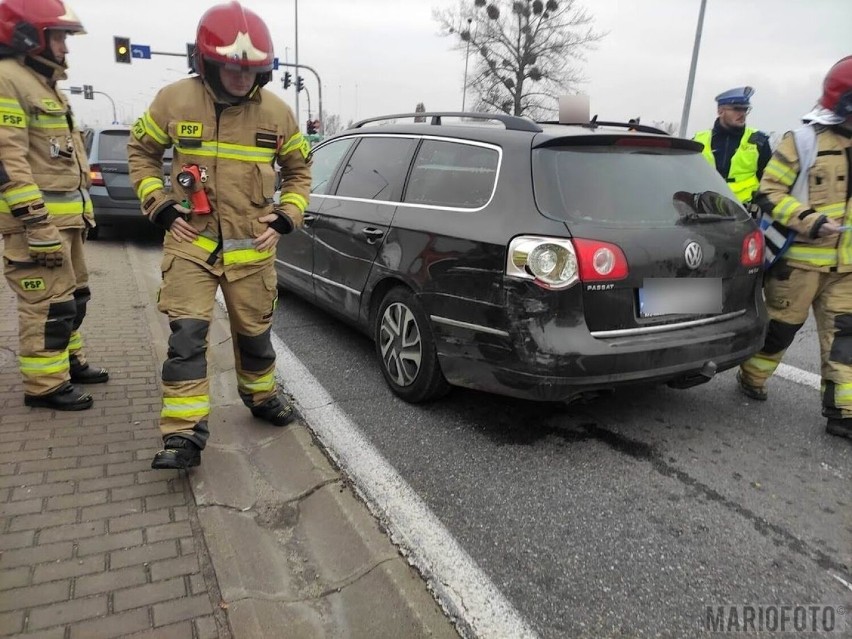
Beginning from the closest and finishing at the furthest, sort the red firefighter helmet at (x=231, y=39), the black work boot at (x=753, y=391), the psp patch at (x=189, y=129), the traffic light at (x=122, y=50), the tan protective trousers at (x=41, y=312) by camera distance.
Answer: the red firefighter helmet at (x=231, y=39) < the psp patch at (x=189, y=129) < the tan protective trousers at (x=41, y=312) < the black work boot at (x=753, y=391) < the traffic light at (x=122, y=50)

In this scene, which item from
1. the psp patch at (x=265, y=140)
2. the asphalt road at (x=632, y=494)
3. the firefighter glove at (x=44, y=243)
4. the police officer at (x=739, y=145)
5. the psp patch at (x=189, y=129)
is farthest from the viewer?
the police officer at (x=739, y=145)

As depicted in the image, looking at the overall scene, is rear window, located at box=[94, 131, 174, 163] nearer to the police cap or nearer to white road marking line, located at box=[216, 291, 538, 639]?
white road marking line, located at box=[216, 291, 538, 639]

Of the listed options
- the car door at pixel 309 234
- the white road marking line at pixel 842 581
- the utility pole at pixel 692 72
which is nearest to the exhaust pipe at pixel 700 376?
the white road marking line at pixel 842 581

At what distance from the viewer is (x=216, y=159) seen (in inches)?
108

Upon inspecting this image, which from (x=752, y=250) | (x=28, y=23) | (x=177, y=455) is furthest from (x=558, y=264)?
(x=28, y=23)

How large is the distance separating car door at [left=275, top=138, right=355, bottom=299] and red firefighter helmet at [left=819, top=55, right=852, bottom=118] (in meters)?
3.07

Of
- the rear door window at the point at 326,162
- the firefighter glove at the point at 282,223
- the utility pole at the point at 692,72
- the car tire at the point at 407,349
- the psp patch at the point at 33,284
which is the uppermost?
the utility pole at the point at 692,72

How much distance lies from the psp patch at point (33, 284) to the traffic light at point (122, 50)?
24.5 meters

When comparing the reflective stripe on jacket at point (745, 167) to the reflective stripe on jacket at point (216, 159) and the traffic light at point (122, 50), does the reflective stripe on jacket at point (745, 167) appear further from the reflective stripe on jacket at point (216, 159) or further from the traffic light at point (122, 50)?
the traffic light at point (122, 50)

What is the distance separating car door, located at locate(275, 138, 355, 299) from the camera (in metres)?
4.75

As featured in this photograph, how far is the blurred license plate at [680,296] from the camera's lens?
2.91 metres

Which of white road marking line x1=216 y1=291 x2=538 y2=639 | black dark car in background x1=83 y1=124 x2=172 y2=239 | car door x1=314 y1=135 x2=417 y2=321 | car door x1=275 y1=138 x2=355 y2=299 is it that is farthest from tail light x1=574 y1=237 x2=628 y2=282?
black dark car in background x1=83 y1=124 x2=172 y2=239

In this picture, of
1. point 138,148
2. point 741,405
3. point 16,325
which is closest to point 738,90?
point 741,405

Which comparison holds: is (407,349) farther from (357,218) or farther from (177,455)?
(177,455)
